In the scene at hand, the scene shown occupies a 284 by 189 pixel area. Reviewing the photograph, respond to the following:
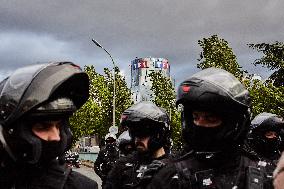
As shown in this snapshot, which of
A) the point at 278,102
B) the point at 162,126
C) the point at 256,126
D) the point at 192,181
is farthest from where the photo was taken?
the point at 278,102

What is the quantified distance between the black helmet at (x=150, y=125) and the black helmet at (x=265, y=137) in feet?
5.93

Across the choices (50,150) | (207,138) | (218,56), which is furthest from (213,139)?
(218,56)

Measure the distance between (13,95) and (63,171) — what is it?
1.80 feet

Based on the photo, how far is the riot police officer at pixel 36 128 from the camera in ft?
10.2

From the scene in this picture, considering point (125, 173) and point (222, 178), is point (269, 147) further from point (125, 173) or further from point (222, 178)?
point (222, 178)

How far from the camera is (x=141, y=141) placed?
614cm

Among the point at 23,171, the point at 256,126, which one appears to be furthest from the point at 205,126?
the point at 256,126

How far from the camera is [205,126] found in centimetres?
365

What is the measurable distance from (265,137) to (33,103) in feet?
17.3

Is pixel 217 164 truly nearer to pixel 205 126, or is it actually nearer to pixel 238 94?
pixel 205 126

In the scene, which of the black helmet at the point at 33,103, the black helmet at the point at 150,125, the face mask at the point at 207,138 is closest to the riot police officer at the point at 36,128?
the black helmet at the point at 33,103

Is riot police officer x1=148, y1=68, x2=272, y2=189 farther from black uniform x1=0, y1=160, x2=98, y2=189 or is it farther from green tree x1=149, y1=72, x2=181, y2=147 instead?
green tree x1=149, y1=72, x2=181, y2=147

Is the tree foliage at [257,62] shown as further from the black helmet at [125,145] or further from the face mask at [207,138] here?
the face mask at [207,138]

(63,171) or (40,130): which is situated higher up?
(40,130)
